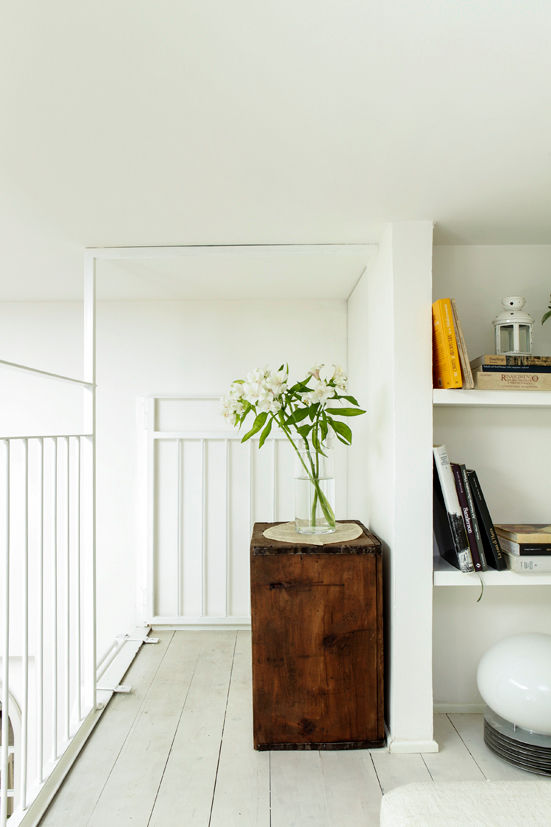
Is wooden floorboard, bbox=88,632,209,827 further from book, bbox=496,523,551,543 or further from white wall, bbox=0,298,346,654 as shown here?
book, bbox=496,523,551,543

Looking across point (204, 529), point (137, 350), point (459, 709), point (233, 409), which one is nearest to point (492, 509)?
point (459, 709)

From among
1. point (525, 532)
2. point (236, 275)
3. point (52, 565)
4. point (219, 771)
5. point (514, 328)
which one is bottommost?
point (219, 771)

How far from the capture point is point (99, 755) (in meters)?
2.15

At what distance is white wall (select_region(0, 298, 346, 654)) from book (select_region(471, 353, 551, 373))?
1.46 metres

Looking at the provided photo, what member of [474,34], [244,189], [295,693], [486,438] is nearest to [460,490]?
[486,438]

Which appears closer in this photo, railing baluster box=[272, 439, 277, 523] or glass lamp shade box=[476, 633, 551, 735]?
glass lamp shade box=[476, 633, 551, 735]

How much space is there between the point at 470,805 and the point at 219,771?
1199 mm

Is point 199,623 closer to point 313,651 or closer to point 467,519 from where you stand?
point 313,651

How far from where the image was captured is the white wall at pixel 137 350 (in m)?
3.59

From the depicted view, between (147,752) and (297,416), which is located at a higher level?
(297,416)

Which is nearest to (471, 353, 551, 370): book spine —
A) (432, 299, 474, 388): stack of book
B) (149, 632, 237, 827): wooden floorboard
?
(432, 299, 474, 388): stack of book

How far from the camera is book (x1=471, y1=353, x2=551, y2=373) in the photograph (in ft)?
7.17

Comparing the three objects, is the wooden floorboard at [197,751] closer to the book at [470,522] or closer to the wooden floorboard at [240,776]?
the wooden floorboard at [240,776]

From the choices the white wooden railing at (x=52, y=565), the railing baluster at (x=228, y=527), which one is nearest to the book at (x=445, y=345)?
the white wooden railing at (x=52, y=565)
